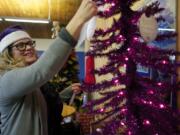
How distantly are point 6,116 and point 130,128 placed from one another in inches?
23.1

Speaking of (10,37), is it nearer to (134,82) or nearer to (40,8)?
(134,82)

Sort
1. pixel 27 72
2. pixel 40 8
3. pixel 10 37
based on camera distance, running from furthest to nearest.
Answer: pixel 40 8 → pixel 10 37 → pixel 27 72

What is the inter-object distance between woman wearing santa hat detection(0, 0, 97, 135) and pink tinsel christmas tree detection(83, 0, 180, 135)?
0.31 m

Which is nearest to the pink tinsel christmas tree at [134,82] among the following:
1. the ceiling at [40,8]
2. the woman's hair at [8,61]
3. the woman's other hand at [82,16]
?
the woman's other hand at [82,16]

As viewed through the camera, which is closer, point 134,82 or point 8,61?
point 134,82

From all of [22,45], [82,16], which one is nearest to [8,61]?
[22,45]

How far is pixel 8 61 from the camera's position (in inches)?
61.7

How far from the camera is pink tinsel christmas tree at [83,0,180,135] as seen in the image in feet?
4.57

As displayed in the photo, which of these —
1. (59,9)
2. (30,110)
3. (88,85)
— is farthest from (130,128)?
(59,9)

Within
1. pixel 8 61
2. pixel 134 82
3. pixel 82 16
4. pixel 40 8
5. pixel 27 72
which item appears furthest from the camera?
pixel 40 8

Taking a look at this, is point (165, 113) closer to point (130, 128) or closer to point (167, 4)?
point (130, 128)

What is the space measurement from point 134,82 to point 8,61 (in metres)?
0.62

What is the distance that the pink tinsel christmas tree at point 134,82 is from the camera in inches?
54.9

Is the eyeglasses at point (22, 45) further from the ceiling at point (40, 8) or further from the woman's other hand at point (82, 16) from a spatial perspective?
the ceiling at point (40, 8)
